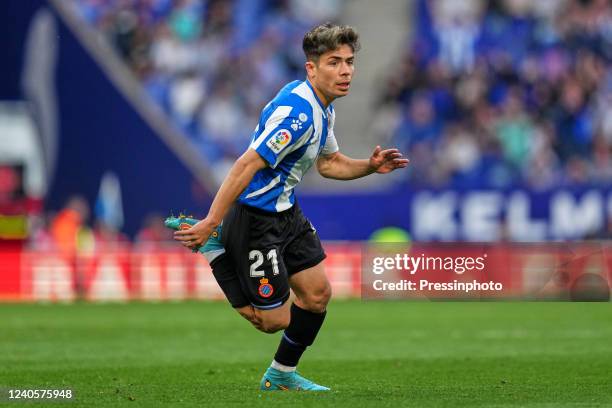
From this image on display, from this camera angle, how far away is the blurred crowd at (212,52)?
24578 millimetres

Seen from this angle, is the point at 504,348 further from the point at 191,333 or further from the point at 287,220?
the point at 287,220

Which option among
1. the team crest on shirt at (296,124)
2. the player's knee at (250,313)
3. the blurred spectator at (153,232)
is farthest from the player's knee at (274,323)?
the blurred spectator at (153,232)

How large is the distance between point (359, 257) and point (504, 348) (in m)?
8.17

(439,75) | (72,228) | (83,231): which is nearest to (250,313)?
(72,228)

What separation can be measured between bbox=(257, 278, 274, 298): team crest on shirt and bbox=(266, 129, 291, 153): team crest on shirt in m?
0.86

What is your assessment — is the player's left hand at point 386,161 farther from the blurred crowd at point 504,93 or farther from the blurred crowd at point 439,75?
the blurred crowd at point 439,75

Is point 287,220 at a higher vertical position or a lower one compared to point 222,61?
lower

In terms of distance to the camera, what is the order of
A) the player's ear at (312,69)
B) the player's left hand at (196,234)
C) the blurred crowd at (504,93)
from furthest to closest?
the blurred crowd at (504,93)
the player's ear at (312,69)
the player's left hand at (196,234)

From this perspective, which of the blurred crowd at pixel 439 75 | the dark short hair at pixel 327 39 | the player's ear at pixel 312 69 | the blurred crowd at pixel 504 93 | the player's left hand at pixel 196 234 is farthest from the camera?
the blurred crowd at pixel 439 75

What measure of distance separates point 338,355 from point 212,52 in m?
14.4

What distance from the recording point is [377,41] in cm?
2542

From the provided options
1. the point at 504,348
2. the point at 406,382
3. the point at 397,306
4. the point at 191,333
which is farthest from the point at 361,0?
the point at 406,382

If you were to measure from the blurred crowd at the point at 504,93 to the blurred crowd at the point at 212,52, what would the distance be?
7.33 feet

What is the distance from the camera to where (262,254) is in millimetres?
8055
